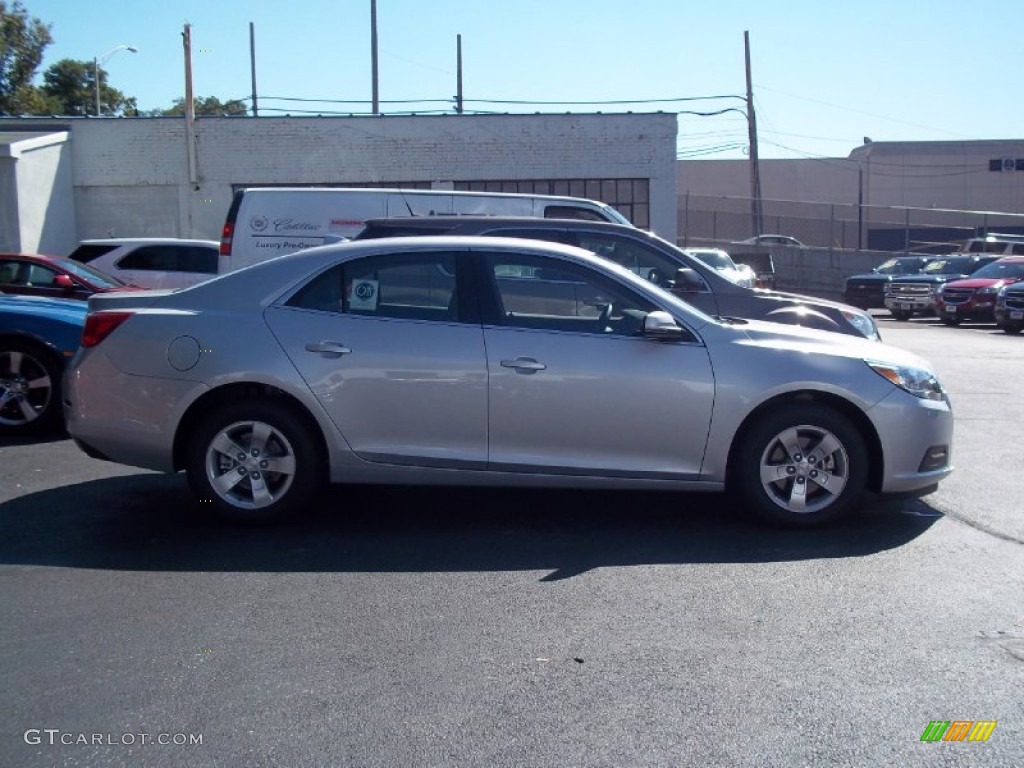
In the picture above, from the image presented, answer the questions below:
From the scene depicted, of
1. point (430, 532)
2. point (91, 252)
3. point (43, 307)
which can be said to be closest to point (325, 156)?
point (91, 252)

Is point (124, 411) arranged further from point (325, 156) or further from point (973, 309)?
point (973, 309)

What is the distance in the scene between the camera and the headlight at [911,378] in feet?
21.4

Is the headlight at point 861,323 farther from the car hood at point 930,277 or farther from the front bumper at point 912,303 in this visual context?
the car hood at point 930,277

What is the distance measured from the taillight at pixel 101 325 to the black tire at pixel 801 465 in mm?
3709

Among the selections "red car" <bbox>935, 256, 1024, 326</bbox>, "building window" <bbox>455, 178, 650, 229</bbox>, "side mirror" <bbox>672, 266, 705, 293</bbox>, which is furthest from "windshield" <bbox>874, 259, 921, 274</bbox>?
"side mirror" <bbox>672, 266, 705, 293</bbox>

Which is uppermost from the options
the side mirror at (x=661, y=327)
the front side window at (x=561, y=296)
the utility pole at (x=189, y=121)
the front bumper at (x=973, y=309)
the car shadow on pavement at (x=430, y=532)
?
the utility pole at (x=189, y=121)

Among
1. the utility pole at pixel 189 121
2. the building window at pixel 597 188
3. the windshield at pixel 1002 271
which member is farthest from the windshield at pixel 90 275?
the windshield at pixel 1002 271

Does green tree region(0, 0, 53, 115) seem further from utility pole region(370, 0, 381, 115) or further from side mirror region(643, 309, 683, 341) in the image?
side mirror region(643, 309, 683, 341)

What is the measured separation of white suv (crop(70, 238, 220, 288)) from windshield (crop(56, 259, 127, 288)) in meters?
5.24

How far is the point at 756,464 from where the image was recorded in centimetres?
644

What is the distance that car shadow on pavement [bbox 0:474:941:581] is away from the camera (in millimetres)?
5984

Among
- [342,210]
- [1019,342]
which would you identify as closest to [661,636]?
[342,210]

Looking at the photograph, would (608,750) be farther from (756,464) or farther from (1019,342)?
(1019,342)
